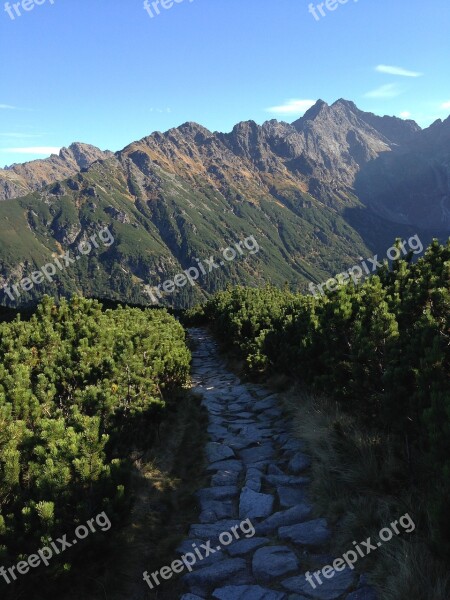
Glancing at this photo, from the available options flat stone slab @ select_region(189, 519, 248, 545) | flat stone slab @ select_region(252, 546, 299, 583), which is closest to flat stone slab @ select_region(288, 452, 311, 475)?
flat stone slab @ select_region(189, 519, 248, 545)

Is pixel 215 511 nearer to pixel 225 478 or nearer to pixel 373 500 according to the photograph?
pixel 225 478

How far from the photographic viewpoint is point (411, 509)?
5.64 metres

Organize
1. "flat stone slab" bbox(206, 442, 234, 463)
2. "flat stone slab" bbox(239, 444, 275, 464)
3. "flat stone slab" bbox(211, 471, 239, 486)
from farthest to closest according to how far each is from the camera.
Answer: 1. "flat stone slab" bbox(206, 442, 234, 463)
2. "flat stone slab" bbox(239, 444, 275, 464)
3. "flat stone slab" bbox(211, 471, 239, 486)

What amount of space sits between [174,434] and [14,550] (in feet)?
20.8

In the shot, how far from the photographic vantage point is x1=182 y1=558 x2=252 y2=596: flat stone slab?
225 inches

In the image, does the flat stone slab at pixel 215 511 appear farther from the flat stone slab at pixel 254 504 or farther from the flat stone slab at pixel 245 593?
the flat stone slab at pixel 245 593

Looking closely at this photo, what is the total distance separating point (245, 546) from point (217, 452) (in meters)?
3.61

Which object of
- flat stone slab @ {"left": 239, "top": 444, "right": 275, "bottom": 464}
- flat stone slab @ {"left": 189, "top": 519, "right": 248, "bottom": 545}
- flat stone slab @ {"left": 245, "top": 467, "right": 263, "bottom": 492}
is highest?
flat stone slab @ {"left": 189, "top": 519, "right": 248, "bottom": 545}

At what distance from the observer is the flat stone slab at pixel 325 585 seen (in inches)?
201

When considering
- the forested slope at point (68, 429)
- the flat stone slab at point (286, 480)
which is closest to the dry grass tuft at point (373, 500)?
the flat stone slab at point (286, 480)

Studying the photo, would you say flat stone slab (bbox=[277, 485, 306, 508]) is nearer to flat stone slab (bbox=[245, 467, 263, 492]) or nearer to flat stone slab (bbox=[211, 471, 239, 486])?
flat stone slab (bbox=[245, 467, 263, 492])

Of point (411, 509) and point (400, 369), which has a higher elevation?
point (400, 369)

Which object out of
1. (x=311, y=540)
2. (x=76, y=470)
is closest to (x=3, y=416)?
(x=76, y=470)

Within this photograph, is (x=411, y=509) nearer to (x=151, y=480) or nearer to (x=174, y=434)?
(x=151, y=480)
